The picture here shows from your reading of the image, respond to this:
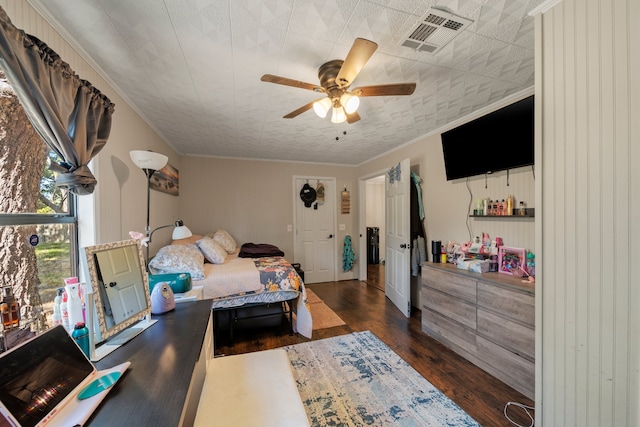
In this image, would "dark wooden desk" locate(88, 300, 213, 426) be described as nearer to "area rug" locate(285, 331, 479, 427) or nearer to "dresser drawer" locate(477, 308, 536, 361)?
"area rug" locate(285, 331, 479, 427)

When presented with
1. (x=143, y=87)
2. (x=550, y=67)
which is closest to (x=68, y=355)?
(x=143, y=87)

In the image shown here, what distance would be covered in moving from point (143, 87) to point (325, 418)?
9.14ft

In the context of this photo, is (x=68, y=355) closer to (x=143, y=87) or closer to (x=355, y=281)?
(x=143, y=87)

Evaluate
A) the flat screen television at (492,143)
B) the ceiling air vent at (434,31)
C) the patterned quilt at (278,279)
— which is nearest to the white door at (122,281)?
the patterned quilt at (278,279)

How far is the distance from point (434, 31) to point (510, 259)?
77.8 inches

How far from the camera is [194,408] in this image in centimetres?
117

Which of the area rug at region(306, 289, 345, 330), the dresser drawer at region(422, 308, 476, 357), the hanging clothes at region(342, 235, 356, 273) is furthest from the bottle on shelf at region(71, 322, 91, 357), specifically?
the hanging clothes at region(342, 235, 356, 273)

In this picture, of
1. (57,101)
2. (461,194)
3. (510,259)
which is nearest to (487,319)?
(510,259)

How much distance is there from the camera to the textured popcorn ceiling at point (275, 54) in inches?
49.1

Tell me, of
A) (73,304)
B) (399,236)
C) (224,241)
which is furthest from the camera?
(224,241)

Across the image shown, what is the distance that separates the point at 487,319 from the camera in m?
2.05

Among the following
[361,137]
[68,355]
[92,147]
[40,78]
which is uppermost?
[361,137]

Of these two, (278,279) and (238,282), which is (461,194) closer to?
(278,279)

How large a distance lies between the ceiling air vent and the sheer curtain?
1803mm
